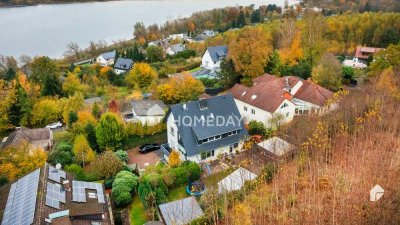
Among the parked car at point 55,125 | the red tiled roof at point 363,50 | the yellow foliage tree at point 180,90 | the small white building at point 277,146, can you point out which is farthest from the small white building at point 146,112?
the red tiled roof at point 363,50

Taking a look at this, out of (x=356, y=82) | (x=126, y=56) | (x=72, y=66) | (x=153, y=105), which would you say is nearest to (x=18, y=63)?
(x=72, y=66)

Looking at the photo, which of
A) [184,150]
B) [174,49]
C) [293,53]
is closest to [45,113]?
[184,150]

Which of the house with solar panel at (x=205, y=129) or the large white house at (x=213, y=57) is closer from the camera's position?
the house with solar panel at (x=205, y=129)

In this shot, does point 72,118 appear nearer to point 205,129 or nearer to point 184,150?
point 184,150

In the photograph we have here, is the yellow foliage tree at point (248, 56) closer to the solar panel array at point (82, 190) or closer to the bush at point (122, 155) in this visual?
the bush at point (122, 155)

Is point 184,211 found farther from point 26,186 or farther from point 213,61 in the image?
point 213,61

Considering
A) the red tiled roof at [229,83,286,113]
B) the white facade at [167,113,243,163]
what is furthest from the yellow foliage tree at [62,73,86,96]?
the red tiled roof at [229,83,286,113]
